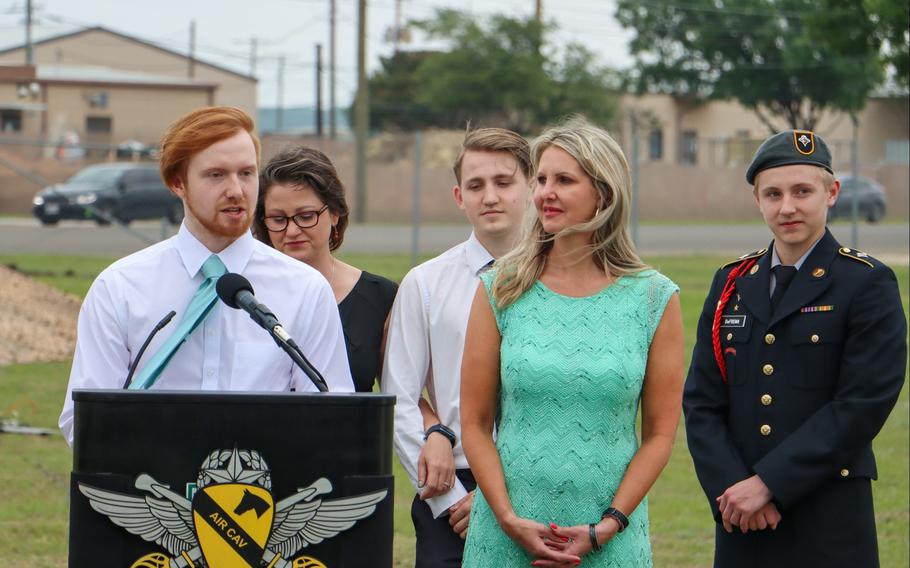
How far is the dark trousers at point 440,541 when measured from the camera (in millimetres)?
4125

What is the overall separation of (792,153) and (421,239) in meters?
22.7

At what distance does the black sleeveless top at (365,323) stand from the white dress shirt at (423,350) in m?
0.07

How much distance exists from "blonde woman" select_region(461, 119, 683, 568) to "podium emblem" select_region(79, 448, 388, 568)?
1041 mm

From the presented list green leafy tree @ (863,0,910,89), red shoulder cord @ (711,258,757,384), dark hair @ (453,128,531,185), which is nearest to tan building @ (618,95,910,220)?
green leafy tree @ (863,0,910,89)

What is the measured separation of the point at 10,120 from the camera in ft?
165

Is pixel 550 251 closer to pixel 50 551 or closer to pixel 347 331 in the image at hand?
pixel 347 331

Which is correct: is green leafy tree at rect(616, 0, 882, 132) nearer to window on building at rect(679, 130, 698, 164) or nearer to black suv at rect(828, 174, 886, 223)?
window on building at rect(679, 130, 698, 164)

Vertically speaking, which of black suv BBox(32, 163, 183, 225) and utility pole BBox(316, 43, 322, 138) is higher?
utility pole BBox(316, 43, 322, 138)

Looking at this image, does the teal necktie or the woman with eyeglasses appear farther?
the woman with eyeglasses

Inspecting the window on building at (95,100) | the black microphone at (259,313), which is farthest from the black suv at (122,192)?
the window on building at (95,100)

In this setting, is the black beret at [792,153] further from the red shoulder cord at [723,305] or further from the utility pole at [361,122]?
the utility pole at [361,122]

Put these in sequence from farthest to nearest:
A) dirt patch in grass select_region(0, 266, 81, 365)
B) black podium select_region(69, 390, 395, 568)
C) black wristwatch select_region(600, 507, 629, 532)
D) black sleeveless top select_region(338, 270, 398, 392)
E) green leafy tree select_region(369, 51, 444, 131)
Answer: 1. green leafy tree select_region(369, 51, 444, 131)
2. dirt patch in grass select_region(0, 266, 81, 365)
3. black sleeveless top select_region(338, 270, 398, 392)
4. black wristwatch select_region(600, 507, 629, 532)
5. black podium select_region(69, 390, 395, 568)

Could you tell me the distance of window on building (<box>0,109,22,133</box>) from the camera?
49.6 m

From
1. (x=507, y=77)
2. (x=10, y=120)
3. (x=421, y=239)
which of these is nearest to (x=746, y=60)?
(x=507, y=77)
